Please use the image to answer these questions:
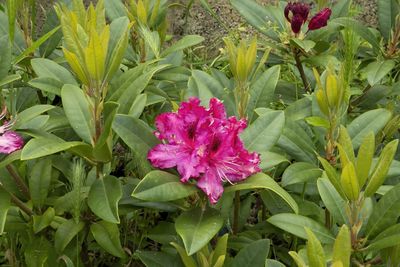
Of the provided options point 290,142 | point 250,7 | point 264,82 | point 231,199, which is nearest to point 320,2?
point 250,7

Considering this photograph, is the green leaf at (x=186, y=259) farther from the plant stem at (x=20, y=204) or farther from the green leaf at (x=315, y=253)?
the plant stem at (x=20, y=204)

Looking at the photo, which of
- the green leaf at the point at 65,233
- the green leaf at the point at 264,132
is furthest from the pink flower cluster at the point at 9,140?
the green leaf at the point at 264,132

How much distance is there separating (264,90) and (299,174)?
299mm

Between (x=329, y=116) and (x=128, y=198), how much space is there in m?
0.51

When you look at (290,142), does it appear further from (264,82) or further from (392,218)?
(392,218)

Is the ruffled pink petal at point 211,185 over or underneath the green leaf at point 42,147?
underneath

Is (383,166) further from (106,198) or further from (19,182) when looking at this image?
(19,182)

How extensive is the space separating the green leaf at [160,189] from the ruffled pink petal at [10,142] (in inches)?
12.8

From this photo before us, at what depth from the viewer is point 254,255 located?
153 centimetres

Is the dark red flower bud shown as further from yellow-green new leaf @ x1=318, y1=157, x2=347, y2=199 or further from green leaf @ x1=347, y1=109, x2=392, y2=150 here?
yellow-green new leaf @ x1=318, y1=157, x2=347, y2=199

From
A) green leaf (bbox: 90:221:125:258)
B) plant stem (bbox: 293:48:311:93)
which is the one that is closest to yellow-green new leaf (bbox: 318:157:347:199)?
green leaf (bbox: 90:221:125:258)

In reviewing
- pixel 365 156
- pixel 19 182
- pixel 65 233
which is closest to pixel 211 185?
pixel 365 156

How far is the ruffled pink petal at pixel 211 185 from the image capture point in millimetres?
1440

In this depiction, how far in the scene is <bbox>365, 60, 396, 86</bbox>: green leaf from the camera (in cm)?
210
